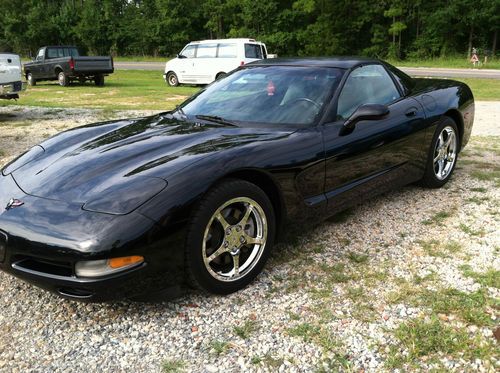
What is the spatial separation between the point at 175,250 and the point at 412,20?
3778 cm

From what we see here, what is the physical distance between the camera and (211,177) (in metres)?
2.56

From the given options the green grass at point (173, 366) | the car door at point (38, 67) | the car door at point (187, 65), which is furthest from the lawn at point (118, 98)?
the green grass at point (173, 366)

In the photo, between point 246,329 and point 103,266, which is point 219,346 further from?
point 103,266

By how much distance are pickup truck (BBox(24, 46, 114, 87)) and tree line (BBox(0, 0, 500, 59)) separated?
20.8m

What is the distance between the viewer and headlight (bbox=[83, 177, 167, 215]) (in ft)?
7.71

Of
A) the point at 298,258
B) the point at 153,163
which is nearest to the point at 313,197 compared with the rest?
the point at 298,258

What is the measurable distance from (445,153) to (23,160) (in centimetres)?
382

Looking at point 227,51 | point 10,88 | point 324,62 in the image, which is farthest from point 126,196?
point 227,51

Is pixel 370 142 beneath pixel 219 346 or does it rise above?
above

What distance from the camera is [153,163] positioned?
2.68m

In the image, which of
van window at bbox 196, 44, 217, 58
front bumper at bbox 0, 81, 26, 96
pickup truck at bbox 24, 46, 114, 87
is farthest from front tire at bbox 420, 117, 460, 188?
pickup truck at bbox 24, 46, 114, 87

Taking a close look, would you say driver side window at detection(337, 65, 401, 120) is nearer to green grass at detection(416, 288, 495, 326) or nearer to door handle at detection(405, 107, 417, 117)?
door handle at detection(405, 107, 417, 117)

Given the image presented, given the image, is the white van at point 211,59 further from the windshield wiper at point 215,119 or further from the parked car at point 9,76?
the windshield wiper at point 215,119

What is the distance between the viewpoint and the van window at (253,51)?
16816mm
